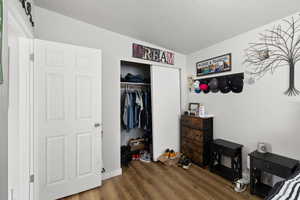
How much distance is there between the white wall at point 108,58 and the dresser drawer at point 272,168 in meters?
1.94

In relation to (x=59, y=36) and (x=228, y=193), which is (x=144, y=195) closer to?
(x=228, y=193)

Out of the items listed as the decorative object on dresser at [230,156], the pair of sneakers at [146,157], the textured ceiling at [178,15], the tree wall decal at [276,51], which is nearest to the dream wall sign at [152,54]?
the textured ceiling at [178,15]

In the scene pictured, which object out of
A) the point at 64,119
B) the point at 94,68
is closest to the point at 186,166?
the point at 64,119

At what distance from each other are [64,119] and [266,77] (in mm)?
2716

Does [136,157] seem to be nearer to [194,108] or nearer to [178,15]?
[194,108]

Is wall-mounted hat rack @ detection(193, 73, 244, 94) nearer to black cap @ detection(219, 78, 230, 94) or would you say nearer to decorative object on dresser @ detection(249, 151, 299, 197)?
black cap @ detection(219, 78, 230, 94)

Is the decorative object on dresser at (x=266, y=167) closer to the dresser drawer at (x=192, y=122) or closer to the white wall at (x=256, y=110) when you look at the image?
the white wall at (x=256, y=110)

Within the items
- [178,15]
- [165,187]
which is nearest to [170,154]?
[165,187]

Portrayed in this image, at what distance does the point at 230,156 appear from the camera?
194 centimetres

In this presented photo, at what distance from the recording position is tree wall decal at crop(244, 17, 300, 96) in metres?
1.56

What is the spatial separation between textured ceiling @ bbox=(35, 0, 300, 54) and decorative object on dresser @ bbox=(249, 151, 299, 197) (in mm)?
1722

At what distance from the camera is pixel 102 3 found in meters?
1.59

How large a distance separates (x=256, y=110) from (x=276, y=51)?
804 millimetres

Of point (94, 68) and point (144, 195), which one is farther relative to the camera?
point (94, 68)
